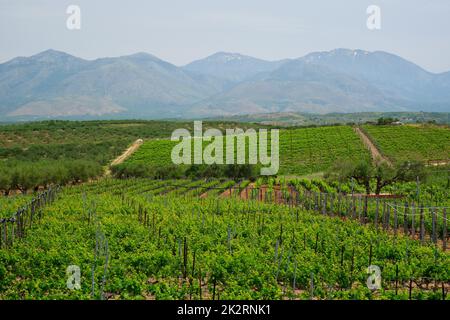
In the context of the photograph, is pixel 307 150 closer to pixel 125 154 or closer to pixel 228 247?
pixel 125 154

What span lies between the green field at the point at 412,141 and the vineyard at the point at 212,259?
36.7m

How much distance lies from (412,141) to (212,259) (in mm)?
52369

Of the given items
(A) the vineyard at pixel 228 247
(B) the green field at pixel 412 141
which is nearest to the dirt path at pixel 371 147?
(B) the green field at pixel 412 141

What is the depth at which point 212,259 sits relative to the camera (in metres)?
15.4

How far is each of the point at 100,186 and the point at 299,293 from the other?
32.5 metres

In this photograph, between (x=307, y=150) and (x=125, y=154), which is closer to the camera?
(x=307, y=150)

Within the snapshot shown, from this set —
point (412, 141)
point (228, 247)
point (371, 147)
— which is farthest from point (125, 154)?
point (228, 247)

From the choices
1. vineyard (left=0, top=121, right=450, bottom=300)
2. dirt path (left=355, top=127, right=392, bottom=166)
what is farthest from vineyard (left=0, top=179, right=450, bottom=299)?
dirt path (left=355, top=127, right=392, bottom=166)

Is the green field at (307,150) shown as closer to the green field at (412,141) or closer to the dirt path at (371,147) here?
the dirt path at (371,147)

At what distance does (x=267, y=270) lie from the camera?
47.5 ft

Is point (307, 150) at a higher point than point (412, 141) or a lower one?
lower

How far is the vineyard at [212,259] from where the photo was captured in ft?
42.7
